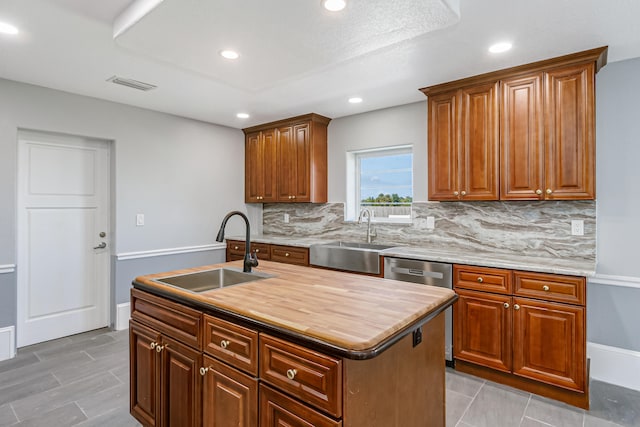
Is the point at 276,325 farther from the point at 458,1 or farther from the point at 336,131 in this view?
the point at 336,131

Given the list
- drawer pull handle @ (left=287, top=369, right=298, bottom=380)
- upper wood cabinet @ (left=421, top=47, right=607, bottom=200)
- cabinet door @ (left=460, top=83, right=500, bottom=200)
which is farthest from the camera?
cabinet door @ (left=460, top=83, right=500, bottom=200)

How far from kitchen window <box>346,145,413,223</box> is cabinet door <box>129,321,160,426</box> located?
2754 millimetres

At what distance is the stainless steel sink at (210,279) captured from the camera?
210cm

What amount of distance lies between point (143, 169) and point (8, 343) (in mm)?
2022

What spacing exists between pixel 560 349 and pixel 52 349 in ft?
13.8

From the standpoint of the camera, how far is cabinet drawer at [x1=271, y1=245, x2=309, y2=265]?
151 inches

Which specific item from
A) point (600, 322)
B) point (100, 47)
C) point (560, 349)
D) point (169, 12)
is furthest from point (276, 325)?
point (600, 322)

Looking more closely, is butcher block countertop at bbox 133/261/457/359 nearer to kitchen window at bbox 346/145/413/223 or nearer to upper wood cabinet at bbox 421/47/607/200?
upper wood cabinet at bbox 421/47/607/200

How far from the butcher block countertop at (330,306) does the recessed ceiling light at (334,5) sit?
1443 millimetres

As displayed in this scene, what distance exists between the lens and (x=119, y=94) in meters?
3.50

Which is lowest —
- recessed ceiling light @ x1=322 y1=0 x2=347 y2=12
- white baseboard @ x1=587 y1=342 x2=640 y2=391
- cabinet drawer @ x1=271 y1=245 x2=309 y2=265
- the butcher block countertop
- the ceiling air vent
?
white baseboard @ x1=587 y1=342 x2=640 y2=391

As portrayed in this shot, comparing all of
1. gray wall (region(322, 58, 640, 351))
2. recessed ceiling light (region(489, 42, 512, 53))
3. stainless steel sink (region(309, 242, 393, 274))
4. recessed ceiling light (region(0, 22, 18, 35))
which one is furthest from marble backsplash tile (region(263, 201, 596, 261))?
recessed ceiling light (region(0, 22, 18, 35))

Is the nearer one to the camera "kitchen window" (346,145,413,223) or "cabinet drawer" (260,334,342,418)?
"cabinet drawer" (260,334,342,418)

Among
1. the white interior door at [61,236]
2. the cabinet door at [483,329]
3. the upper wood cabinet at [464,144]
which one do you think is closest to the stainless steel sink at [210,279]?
the cabinet door at [483,329]
